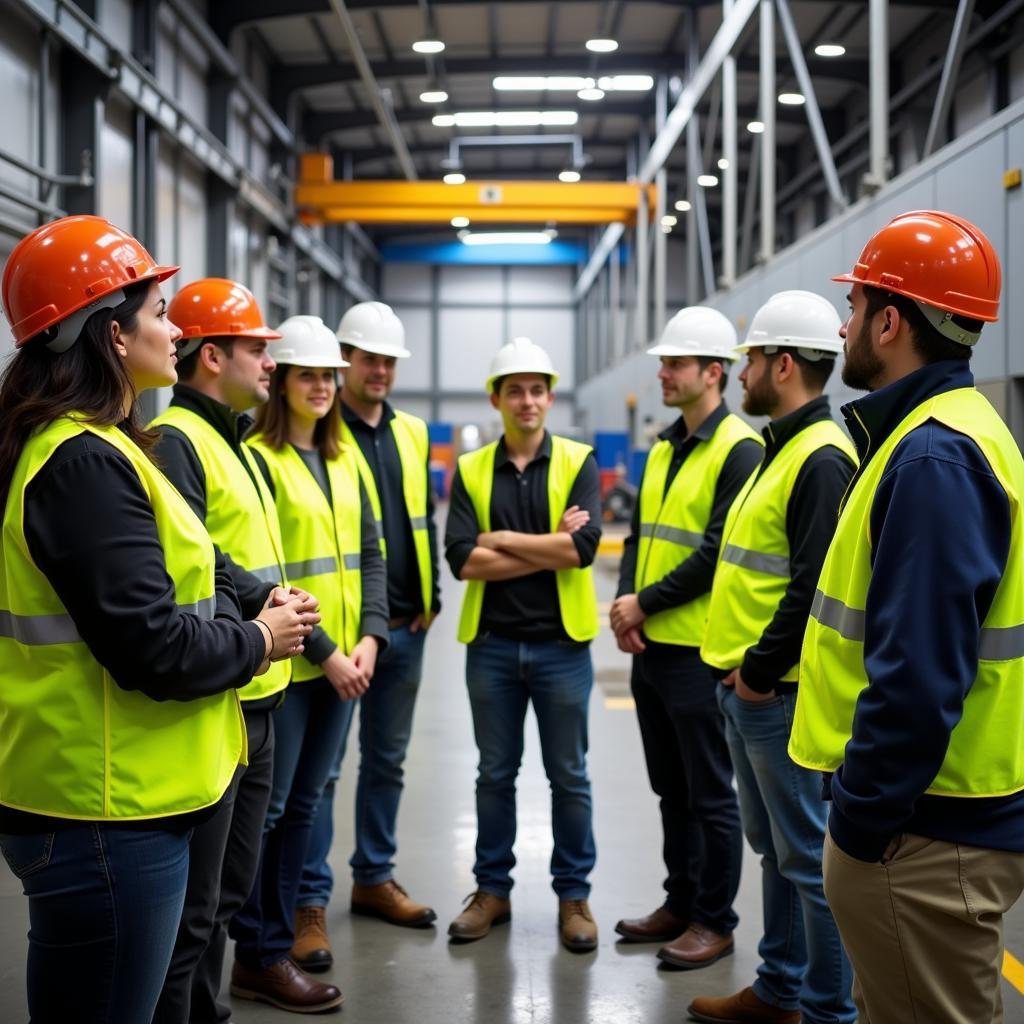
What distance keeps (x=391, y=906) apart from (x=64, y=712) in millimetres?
2330

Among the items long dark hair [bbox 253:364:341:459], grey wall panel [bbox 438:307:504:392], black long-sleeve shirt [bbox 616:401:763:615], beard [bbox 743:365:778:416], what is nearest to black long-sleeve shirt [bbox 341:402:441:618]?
long dark hair [bbox 253:364:341:459]

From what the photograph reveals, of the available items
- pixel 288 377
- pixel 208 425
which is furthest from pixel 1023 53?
pixel 208 425

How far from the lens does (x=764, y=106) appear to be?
32.3 feet

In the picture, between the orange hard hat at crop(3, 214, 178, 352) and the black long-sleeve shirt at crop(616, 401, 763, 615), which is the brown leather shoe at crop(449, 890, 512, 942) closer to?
the black long-sleeve shirt at crop(616, 401, 763, 615)

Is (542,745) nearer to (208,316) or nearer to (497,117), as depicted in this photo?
(208,316)

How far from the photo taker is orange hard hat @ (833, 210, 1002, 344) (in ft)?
6.15

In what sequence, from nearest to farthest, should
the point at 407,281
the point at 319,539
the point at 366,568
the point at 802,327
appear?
the point at 802,327 < the point at 319,539 < the point at 366,568 < the point at 407,281

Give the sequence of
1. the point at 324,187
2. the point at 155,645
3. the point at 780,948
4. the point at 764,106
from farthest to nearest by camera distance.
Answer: the point at 324,187
the point at 764,106
the point at 780,948
the point at 155,645

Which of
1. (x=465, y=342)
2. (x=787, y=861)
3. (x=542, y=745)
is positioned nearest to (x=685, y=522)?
(x=542, y=745)

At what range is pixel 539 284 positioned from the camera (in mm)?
29422

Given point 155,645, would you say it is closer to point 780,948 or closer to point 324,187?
point 780,948

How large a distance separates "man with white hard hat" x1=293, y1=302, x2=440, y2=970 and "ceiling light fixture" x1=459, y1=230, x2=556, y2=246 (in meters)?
24.3

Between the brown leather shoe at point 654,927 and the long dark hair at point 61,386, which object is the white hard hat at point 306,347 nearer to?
the long dark hair at point 61,386

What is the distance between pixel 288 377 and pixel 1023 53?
25.7 ft
